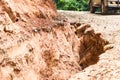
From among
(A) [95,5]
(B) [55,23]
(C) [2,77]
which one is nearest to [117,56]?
(C) [2,77]

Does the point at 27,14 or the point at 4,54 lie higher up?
the point at 27,14

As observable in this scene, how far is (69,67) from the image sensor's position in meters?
8.56

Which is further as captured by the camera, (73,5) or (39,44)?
(73,5)

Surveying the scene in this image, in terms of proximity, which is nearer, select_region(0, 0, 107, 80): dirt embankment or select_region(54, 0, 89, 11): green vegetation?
select_region(0, 0, 107, 80): dirt embankment

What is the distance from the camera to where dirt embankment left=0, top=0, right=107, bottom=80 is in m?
6.39

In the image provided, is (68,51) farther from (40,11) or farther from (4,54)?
(4,54)

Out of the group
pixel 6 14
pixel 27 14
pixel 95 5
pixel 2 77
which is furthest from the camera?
pixel 95 5

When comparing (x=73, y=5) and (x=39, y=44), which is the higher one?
(x=39, y=44)

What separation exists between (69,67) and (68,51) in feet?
2.52

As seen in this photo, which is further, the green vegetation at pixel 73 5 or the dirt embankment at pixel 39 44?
the green vegetation at pixel 73 5

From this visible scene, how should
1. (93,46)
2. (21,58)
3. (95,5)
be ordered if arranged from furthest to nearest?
(95,5), (93,46), (21,58)

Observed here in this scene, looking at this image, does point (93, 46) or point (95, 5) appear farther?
point (95, 5)

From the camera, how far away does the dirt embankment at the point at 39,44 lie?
639 centimetres

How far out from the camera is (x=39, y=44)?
7645mm
